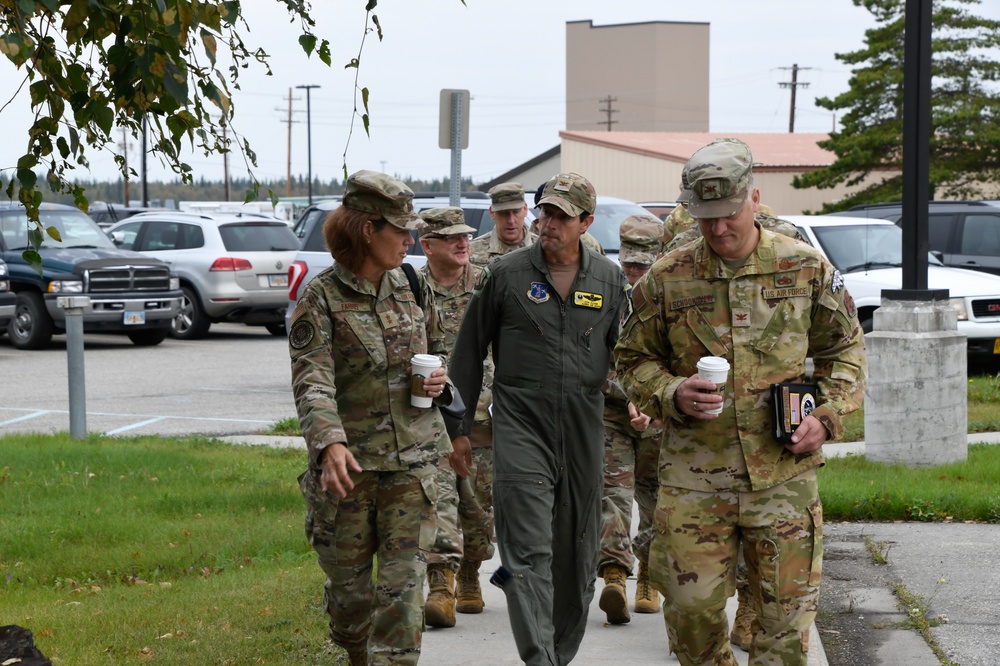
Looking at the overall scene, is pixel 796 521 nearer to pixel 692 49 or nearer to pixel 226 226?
pixel 226 226

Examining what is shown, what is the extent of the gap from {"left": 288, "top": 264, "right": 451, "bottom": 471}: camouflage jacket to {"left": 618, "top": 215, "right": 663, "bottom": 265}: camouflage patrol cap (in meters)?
2.29

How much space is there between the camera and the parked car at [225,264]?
21156 mm

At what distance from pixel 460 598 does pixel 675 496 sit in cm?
242

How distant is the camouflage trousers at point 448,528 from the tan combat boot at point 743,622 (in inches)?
51.7

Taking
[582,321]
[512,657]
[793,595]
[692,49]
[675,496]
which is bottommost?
[512,657]

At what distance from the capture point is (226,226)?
21.7 metres

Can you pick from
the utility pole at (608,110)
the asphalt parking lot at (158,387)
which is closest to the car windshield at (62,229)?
the asphalt parking lot at (158,387)

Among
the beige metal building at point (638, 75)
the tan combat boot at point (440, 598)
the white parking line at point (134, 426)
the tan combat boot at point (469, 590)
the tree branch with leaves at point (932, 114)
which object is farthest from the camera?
the beige metal building at point (638, 75)

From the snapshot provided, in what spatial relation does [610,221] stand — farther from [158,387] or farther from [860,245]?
[158,387]

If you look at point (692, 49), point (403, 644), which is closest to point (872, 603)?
point (403, 644)

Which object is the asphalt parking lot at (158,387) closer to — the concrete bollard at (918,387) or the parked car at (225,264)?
the parked car at (225,264)

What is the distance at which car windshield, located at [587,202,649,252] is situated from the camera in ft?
50.4

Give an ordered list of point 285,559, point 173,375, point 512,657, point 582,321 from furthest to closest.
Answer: point 173,375 < point 285,559 < point 512,657 < point 582,321

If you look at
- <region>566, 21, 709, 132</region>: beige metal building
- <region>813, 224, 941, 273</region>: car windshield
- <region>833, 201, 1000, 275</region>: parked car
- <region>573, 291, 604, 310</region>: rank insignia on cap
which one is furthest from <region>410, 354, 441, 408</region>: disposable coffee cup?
<region>566, 21, 709, 132</region>: beige metal building
